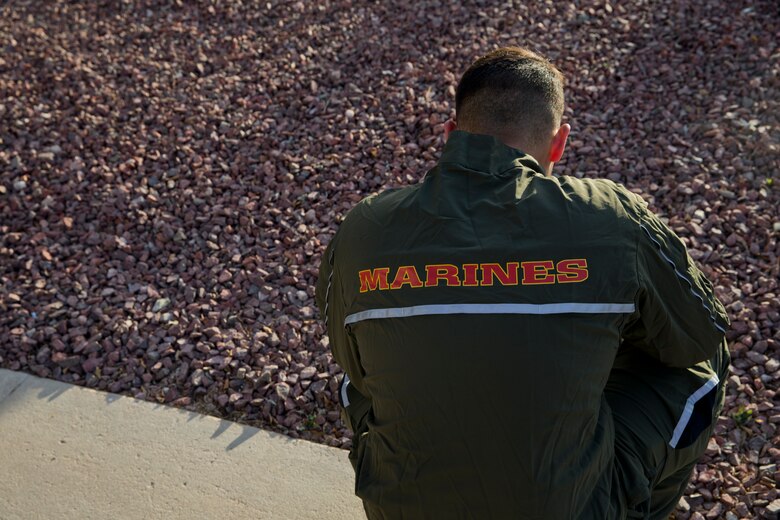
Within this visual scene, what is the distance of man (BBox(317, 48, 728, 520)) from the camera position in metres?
1.61

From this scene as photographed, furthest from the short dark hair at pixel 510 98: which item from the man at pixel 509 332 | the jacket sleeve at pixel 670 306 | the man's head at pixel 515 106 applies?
the jacket sleeve at pixel 670 306

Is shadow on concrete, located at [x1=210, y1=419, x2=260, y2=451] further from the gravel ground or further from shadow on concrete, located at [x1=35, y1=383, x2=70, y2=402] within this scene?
shadow on concrete, located at [x1=35, y1=383, x2=70, y2=402]

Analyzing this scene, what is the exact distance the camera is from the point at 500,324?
1.61 m

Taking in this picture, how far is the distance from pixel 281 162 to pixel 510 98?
87.4 inches

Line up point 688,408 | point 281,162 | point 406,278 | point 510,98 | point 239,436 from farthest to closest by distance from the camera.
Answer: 1. point 281,162
2. point 239,436
3. point 510,98
4. point 688,408
5. point 406,278

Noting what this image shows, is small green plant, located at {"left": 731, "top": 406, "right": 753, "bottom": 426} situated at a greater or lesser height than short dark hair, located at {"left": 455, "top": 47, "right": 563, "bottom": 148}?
lesser

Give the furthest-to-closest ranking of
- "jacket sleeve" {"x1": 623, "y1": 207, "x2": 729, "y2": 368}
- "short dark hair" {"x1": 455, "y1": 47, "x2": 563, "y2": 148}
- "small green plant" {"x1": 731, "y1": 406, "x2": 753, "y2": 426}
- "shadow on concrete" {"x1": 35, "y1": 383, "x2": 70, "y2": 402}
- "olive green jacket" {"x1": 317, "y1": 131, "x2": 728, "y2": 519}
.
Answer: "shadow on concrete" {"x1": 35, "y1": 383, "x2": 70, "y2": 402} → "small green plant" {"x1": 731, "y1": 406, "x2": 753, "y2": 426} → "short dark hair" {"x1": 455, "y1": 47, "x2": 563, "y2": 148} → "jacket sleeve" {"x1": 623, "y1": 207, "x2": 729, "y2": 368} → "olive green jacket" {"x1": 317, "y1": 131, "x2": 728, "y2": 519}

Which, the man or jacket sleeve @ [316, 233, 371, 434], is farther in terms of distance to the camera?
jacket sleeve @ [316, 233, 371, 434]

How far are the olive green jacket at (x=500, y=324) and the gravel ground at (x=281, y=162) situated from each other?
1.09 metres

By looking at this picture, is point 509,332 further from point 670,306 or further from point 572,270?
point 670,306

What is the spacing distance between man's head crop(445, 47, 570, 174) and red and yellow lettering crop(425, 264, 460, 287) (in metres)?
0.48

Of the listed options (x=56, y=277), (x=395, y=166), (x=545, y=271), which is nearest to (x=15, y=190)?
(x=56, y=277)

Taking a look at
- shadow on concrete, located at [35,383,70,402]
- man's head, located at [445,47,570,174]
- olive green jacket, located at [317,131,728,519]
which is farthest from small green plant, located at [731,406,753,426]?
shadow on concrete, located at [35,383,70,402]

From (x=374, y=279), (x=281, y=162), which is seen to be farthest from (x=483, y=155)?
(x=281, y=162)
